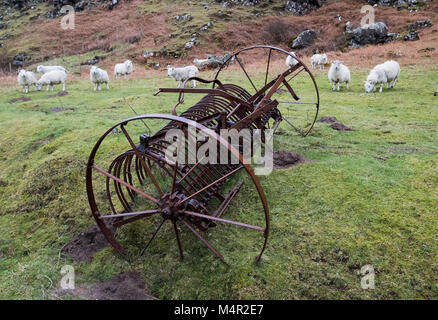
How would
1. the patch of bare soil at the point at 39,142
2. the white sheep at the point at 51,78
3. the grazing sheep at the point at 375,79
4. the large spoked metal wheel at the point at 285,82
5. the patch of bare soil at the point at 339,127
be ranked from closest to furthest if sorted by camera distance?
the large spoked metal wheel at the point at 285,82 < the patch of bare soil at the point at 339,127 < the patch of bare soil at the point at 39,142 < the grazing sheep at the point at 375,79 < the white sheep at the point at 51,78

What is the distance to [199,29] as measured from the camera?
3019cm

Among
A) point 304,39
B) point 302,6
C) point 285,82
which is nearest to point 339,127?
point 285,82

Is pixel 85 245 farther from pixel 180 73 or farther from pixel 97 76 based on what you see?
pixel 180 73

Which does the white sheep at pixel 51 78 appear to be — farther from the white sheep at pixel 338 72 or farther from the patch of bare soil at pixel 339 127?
the patch of bare soil at pixel 339 127

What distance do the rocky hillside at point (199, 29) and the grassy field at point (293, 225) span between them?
19714mm

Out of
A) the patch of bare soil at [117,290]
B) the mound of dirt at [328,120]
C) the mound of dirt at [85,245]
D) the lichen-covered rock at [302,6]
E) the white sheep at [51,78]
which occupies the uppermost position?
the lichen-covered rock at [302,6]

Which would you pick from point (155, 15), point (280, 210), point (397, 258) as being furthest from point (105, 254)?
point (155, 15)

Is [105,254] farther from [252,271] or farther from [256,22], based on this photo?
[256,22]

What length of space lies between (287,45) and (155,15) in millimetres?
17691

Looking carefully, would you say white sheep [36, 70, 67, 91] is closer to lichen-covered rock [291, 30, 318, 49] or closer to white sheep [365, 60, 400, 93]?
white sheep [365, 60, 400, 93]

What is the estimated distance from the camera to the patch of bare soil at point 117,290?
383 cm

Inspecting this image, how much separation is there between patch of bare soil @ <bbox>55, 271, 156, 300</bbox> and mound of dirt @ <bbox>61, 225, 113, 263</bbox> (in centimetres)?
66

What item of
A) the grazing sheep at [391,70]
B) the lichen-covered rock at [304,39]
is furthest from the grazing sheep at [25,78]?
the lichen-covered rock at [304,39]
